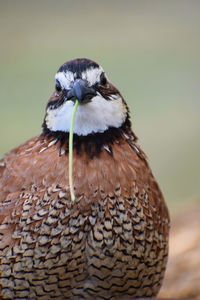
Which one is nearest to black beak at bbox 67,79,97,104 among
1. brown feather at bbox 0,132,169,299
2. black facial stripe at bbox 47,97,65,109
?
black facial stripe at bbox 47,97,65,109

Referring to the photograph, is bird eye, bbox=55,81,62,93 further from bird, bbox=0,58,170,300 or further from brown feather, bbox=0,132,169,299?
brown feather, bbox=0,132,169,299

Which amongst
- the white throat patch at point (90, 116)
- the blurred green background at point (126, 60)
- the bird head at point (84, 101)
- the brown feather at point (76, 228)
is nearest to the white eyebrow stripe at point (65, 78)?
the bird head at point (84, 101)

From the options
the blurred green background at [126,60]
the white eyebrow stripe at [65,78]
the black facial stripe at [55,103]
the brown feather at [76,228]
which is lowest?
the brown feather at [76,228]

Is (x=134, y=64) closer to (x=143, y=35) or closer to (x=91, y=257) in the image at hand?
(x=143, y=35)

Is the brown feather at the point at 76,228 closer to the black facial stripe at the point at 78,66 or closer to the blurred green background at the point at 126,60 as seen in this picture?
the black facial stripe at the point at 78,66

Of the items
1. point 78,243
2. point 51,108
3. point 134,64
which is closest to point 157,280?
point 78,243

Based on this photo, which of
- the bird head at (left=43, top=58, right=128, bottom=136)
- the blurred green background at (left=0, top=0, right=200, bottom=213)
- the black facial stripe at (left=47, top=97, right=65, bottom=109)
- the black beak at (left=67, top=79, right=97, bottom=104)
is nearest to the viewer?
the black beak at (left=67, top=79, right=97, bottom=104)
